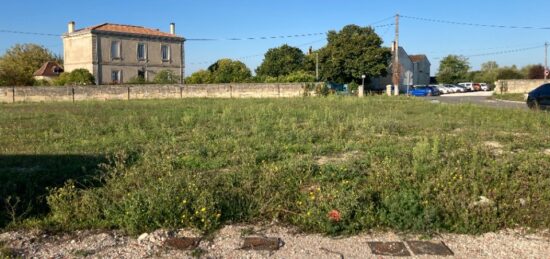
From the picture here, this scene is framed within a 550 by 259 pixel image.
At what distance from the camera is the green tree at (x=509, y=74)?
3137 inches

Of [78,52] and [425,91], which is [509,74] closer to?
[425,91]

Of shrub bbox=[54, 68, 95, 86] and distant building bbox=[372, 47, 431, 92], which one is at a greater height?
distant building bbox=[372, 47, 431, 92]

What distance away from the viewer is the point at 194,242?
465 cm

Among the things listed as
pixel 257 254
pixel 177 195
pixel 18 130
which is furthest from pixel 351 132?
pixel 18 130

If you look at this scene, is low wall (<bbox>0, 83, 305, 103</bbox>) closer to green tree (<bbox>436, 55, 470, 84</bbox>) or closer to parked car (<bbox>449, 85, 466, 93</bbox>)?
parked car (<bbox>449, 85, 466, 93</bbox>)

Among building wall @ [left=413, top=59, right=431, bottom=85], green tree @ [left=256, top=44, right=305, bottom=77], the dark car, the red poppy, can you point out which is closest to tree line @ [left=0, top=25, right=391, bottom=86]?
green tree @ [left=256, top=44, right=305, bottom=77]

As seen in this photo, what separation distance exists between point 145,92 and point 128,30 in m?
24.5

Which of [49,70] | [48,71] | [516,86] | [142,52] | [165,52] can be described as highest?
[165,52]

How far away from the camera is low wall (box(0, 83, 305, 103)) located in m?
38.1

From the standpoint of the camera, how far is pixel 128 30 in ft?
203

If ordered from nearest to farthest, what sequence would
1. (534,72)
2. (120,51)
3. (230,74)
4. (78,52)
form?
(230,74)
(78,52)
(120,51)
(534,72)

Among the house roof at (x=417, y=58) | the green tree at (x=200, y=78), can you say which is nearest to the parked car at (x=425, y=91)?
the green tree at (x=200, y=78)

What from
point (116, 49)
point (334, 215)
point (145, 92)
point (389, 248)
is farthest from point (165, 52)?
point (389, 248)

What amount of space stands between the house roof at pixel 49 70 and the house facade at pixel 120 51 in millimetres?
3254
